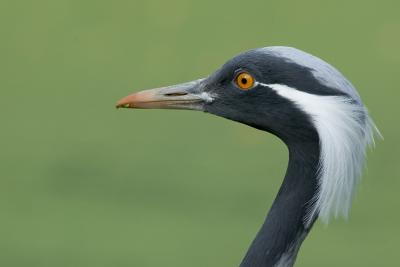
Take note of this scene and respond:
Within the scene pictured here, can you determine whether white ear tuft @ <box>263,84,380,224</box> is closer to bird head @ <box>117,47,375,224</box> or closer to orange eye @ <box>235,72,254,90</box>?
bird head @ <box>117,47,375,224</box>

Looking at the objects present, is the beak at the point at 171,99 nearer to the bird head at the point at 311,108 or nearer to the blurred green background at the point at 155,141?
the bird head at the point at 311,108

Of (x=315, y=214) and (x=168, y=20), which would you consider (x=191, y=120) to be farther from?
(x=315, y=214)

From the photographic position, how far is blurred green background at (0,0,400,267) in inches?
240

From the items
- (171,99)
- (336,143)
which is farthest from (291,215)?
(171,99)

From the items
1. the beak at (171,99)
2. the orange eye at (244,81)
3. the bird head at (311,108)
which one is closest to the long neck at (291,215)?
the bird head at (311,108)

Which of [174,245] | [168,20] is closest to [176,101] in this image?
[174,245]

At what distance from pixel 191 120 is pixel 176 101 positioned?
2918mm

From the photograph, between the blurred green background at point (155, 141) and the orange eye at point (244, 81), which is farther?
the blurred green background at point (155, 141)

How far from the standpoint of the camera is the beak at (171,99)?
411 cm

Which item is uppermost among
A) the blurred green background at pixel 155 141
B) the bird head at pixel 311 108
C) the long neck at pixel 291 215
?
the bird head at pixel 311 108

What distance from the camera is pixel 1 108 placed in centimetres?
721

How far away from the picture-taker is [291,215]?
3.89 meters

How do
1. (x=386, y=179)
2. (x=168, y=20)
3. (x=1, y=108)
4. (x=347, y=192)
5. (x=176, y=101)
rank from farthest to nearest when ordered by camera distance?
(x=168, y=20)
(x=1, y=108)
(x=386, y=179)
(x=176, y=101)
(x=347, y=192)

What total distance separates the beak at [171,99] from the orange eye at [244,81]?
14cm
